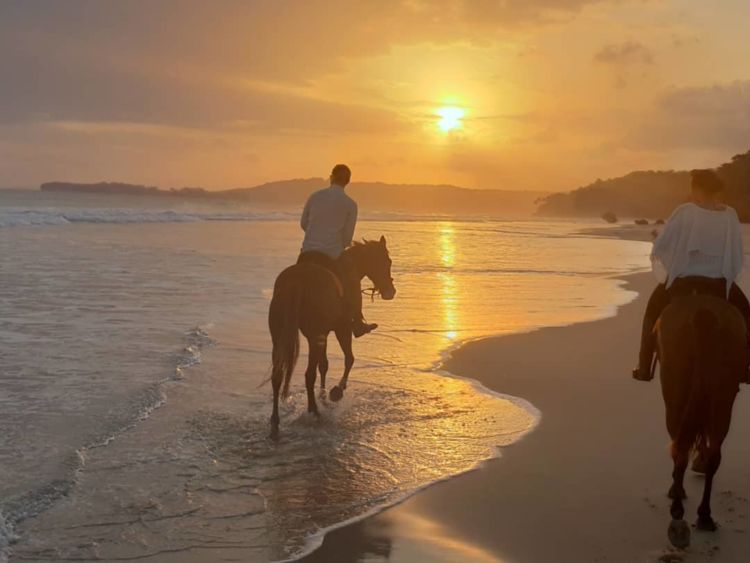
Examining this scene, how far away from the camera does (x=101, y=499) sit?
5617 millimetres

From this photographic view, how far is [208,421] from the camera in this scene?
7.62m

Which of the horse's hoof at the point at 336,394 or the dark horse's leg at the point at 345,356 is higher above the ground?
the dark horse's leg at the point at 345,356

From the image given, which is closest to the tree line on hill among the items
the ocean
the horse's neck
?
the ocean

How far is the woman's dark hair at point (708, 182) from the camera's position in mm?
5594

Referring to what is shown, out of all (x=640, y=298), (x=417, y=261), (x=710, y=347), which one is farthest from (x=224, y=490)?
(x=417, y=261)

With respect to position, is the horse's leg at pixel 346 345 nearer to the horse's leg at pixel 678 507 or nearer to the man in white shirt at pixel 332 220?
the man in white shirt at pixel 332 220

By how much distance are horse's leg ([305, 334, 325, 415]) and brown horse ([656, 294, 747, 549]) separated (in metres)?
3.57

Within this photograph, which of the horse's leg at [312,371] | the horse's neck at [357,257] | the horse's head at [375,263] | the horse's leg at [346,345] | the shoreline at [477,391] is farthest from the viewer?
the horse's head at [375,263]

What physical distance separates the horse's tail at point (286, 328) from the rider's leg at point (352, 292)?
3.24 feet

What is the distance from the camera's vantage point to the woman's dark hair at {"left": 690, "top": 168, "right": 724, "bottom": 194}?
18.4 ft

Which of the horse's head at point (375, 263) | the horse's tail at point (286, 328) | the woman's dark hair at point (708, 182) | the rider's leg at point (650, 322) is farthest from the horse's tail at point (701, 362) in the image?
the horse's head at point (375, 263)

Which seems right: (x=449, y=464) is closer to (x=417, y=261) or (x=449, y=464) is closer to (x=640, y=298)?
(x=640, y=298)

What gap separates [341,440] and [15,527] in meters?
2.87

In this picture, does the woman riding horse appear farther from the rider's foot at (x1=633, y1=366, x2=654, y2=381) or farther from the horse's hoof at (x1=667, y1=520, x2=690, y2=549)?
the rider's foot at (x1=633, y1=366, x2=654, y2=381)
